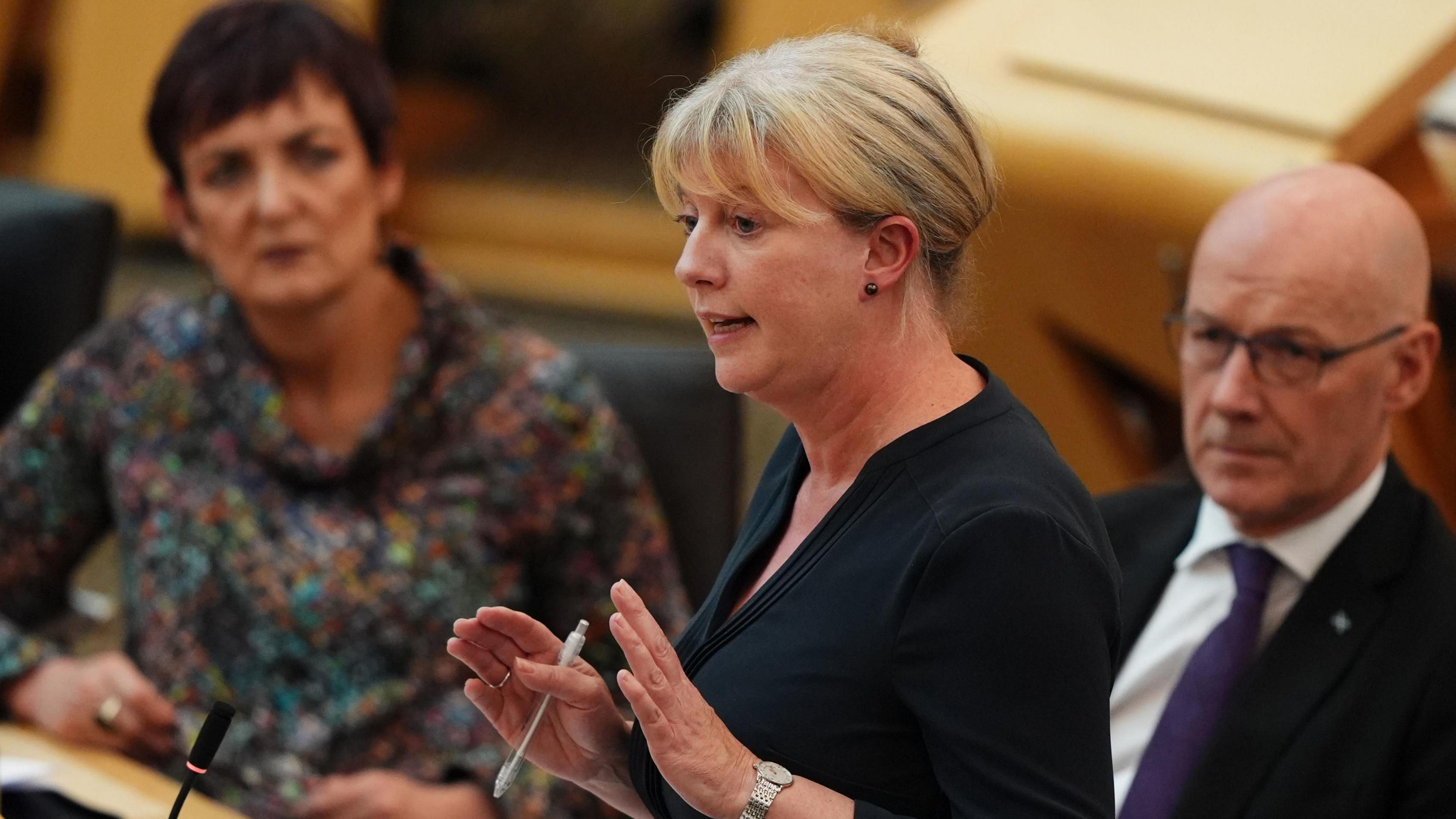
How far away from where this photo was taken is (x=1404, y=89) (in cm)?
257

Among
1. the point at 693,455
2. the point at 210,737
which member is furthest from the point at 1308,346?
the point at 210,737

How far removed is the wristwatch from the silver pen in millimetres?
162

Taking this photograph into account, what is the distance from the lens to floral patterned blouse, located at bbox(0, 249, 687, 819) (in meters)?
2.01

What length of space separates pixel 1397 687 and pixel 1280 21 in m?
1.63

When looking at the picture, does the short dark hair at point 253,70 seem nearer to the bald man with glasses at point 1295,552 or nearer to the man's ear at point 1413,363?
the bald man with glasses at point 1295,552

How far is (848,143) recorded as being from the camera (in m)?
1.11

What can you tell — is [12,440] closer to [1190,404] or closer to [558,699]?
[558,699]

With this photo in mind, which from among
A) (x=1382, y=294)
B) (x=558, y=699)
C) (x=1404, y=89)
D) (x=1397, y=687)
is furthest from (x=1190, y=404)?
(x=1404, y=89)

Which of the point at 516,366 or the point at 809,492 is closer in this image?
the point at 809,492

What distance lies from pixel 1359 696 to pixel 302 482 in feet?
4.14

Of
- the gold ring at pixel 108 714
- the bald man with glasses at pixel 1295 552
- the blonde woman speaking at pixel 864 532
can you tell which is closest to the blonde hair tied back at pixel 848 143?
the blonde woman speaking at pixel 864 532

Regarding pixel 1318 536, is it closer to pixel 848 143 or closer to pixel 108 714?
pixel 848 143

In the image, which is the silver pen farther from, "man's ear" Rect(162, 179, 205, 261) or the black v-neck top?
"man's ear" Rect(162, 179, 205, 261)

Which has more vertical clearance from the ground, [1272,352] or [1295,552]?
[1272,352]
